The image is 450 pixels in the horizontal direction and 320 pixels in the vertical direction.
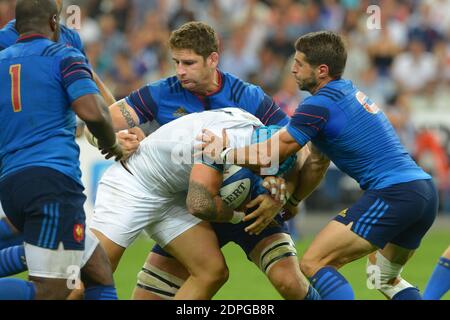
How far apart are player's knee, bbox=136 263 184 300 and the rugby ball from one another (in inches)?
33.9

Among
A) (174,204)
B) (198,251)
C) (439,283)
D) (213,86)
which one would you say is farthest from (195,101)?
(439,283)

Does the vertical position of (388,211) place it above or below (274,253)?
above

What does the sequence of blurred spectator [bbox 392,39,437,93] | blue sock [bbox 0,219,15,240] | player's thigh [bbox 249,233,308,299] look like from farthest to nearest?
blurred spectator [bbox 392,39,437,93], blue sock [bbox 0,219,15,240], player's thigh [bbox 249,233,308,299]

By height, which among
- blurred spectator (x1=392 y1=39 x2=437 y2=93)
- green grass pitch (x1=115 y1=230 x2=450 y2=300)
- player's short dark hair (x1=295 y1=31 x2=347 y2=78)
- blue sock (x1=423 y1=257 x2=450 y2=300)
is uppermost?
player's short dark hair (x1=295 y1=31 x2=347 y2=78)

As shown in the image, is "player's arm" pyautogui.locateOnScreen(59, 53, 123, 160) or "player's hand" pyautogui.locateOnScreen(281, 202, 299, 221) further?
"player's hand" pyautogui.locateOnScreen(281, 202, 299, 221)

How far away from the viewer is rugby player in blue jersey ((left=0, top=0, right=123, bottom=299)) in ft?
19.0

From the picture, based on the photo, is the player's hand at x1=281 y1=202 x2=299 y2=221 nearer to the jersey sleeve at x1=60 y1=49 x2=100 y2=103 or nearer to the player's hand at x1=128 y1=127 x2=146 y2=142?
the player's hand at x1=128 y1=127 x2=146 y2=142

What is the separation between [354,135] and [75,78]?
1942 millimetres

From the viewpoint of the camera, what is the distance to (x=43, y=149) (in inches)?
231

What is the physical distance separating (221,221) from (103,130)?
110 cm

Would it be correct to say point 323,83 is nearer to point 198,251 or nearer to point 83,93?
point 198,251

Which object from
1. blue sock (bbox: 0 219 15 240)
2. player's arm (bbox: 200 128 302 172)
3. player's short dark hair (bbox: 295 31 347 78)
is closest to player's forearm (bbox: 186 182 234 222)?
player's arm (bbox: 200 128 302 172)

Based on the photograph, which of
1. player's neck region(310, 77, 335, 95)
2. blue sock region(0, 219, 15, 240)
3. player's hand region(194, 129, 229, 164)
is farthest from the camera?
blue sock region(0, 219, 15, 240)

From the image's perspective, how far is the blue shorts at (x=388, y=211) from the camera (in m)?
6.55
